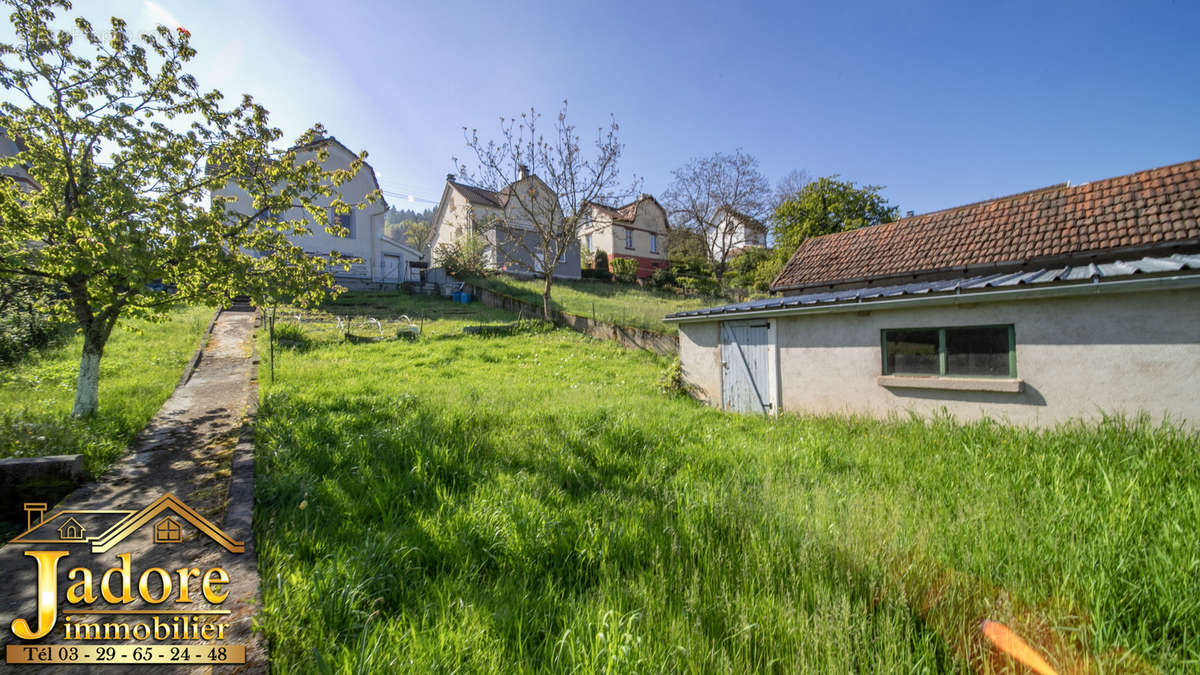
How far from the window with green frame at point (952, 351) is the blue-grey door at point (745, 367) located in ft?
7.20

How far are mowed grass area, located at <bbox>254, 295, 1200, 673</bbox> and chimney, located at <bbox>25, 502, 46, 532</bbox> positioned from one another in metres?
1.40

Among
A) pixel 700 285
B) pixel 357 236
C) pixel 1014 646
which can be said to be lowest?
pixel 1014 646

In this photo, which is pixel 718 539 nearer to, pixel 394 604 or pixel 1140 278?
pixel 394 604

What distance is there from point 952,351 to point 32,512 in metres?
11.1

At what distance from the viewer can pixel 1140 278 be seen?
500 centimetres

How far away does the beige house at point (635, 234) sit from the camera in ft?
118

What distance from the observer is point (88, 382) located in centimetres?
587

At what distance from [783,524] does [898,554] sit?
73 centimetres

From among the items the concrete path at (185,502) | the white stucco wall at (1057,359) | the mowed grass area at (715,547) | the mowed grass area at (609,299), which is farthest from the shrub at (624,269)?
the mowed grass area at (715,547)

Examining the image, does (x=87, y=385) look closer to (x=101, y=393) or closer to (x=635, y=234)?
(x=101, y=393)

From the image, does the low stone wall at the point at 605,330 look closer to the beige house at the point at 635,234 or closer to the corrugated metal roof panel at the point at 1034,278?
the corrugated metal roof panel at the point at 1034,278

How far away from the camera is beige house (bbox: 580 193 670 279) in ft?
118

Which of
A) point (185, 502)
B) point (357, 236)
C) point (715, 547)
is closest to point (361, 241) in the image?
point (357, 236)

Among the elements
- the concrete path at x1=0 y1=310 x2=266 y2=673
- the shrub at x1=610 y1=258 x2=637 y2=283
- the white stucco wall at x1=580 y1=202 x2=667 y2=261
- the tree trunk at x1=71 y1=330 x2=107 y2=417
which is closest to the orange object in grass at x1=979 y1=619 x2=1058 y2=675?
the concrete path at x1=0 y1=310 x2=266 y2=673
